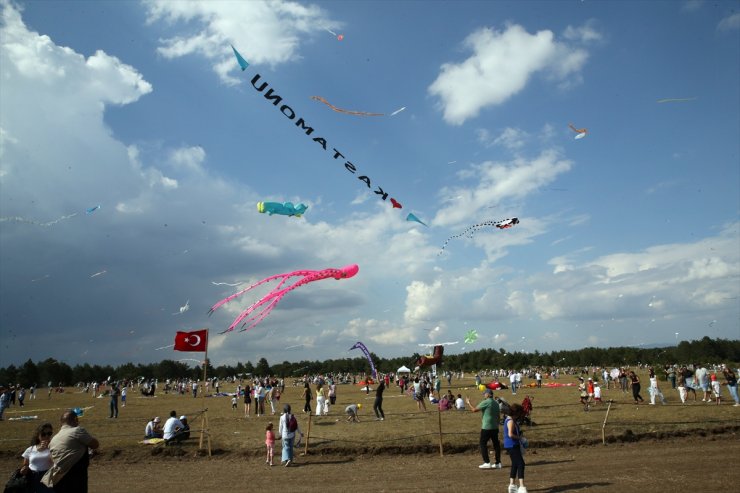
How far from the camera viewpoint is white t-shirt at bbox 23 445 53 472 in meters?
6.44

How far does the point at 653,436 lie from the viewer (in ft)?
45.3

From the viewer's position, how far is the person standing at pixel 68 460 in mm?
5781

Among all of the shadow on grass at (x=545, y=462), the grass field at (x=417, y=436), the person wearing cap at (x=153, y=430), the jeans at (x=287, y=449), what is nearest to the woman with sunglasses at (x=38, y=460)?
the jeans at (x=287, y=449)

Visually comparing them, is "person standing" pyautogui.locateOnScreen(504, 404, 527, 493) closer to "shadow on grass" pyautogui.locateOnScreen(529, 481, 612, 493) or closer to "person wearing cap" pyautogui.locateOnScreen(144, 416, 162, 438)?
"shadow on grass" pyautogui.locateOnScreen(529, 481, 612, 493)

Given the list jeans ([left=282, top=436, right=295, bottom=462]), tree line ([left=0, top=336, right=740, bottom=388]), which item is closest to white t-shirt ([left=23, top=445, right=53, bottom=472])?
jeans ([left=282, top=436, right=295, bottom=462])

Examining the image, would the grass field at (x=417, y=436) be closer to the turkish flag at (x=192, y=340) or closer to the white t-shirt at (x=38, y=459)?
the turkish flag at (x=192, y=340)

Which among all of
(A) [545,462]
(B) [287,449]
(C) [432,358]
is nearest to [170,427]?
(B) [287,449]

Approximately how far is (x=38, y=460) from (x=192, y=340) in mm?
8988

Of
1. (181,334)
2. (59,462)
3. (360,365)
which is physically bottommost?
(360,365)

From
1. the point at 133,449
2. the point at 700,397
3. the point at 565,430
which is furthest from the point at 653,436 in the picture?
the point at 133,449

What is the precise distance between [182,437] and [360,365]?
11353cm

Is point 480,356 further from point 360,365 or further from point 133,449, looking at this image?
point 133,449

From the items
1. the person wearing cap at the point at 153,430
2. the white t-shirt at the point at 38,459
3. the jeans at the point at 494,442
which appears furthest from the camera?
the person wearing cap at the point at 153,430

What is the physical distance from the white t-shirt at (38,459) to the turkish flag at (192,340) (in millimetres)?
8673
